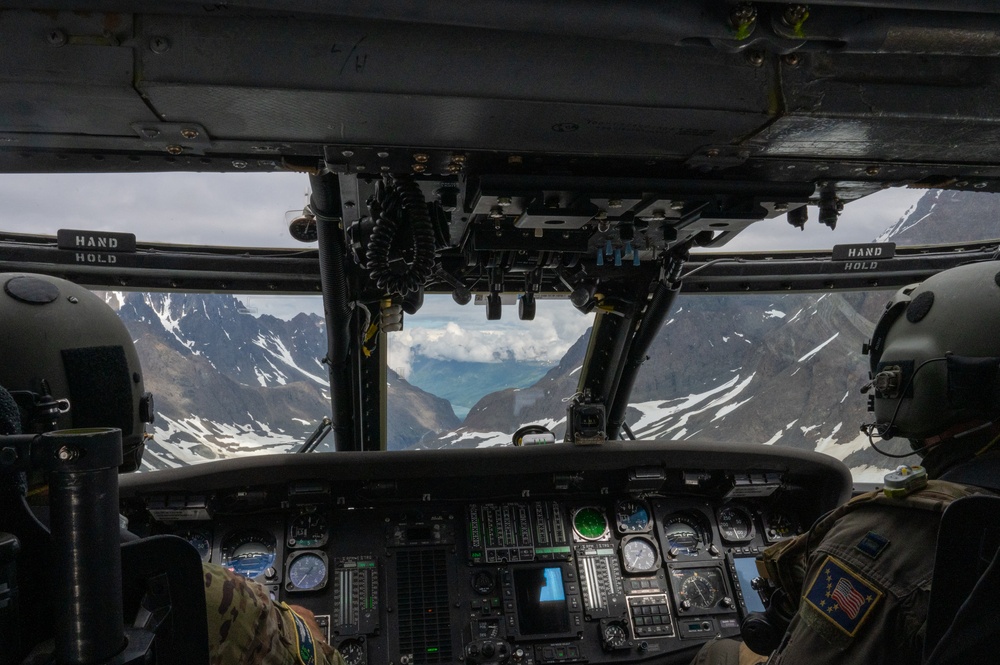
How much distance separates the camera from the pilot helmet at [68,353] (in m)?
1.23

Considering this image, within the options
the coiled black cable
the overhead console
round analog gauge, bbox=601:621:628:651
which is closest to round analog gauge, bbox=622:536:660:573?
the overhead console

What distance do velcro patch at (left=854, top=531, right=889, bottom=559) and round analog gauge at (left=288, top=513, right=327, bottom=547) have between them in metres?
2.12

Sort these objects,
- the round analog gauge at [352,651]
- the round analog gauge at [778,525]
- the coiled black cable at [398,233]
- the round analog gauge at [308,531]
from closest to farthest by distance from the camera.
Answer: the coiled black cable at [398,233]
the round analog gauge at [352,651]
the round analog gauge at [308,531]
the round analog gauge at [778,525]

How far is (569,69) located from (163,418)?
238cm

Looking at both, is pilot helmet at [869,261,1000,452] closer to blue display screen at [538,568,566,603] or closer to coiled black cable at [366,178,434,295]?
coiled black cable at [366,178,434,295]

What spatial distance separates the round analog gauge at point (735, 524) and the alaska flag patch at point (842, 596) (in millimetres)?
1889

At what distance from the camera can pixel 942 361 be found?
1440mm

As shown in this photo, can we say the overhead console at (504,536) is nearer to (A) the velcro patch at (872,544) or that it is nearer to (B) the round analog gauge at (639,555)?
(B) the round analog gauge at (639,555)

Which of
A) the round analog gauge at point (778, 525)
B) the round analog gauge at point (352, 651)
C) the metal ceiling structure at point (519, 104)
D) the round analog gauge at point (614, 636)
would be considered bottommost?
the round analog gauge at point (614, 636)

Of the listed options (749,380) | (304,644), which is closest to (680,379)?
(749,380)

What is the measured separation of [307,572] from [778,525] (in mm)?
2138

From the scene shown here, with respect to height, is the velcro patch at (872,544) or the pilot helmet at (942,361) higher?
the pilot helmet at (942,361)

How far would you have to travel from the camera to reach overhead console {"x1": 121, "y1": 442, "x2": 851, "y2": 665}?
2.64 m

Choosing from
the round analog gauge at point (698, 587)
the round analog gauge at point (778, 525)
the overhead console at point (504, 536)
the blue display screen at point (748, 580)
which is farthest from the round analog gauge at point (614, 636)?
the round analog gauge at point (778, 525)
